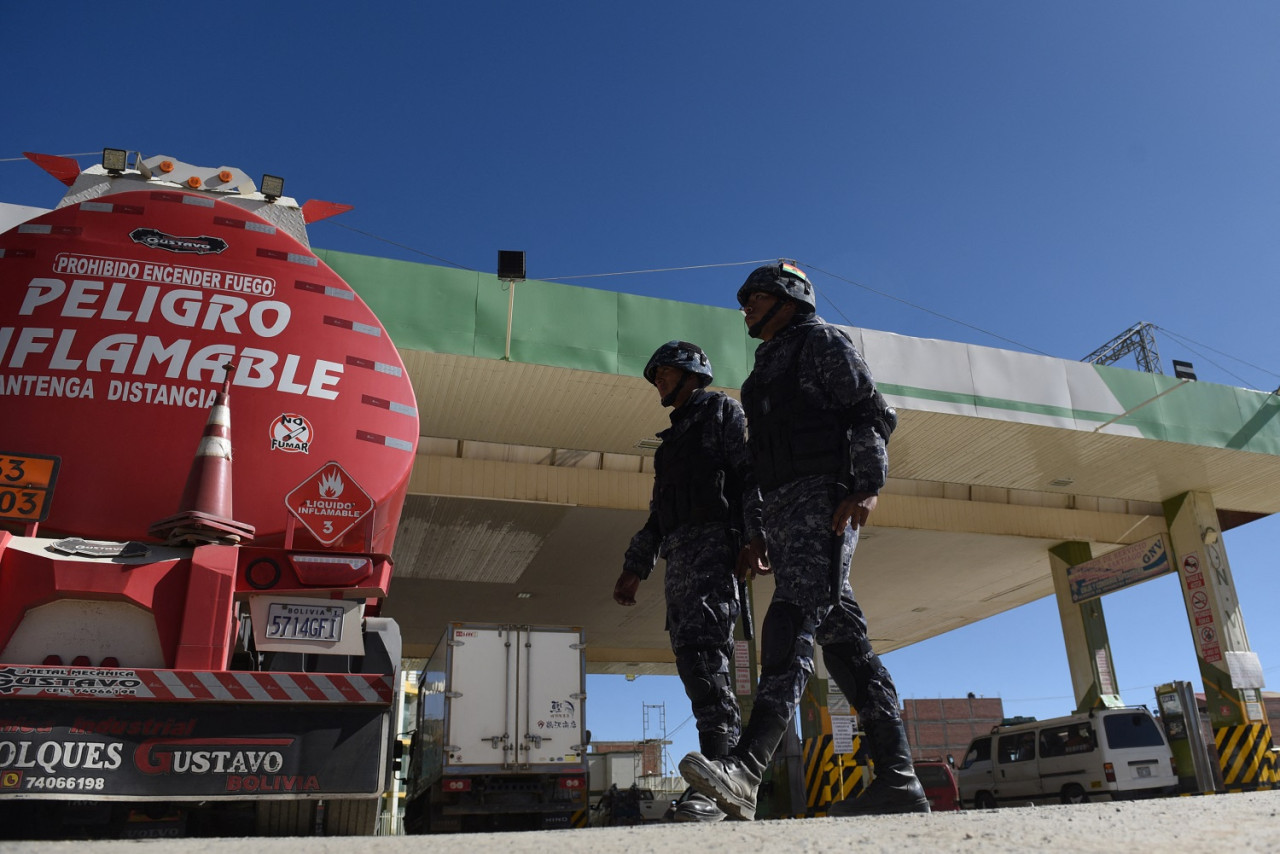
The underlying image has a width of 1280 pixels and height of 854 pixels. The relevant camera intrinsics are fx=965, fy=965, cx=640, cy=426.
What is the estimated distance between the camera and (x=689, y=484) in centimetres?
464

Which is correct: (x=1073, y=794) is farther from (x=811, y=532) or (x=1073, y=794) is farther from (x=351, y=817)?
(x=351, y=817)

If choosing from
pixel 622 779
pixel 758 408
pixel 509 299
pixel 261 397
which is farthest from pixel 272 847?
pixel 622 779

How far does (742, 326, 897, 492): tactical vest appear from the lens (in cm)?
368

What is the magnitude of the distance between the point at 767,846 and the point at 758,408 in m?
2.16

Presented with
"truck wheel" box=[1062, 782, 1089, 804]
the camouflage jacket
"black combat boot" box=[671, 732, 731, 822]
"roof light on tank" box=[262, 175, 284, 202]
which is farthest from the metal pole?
"truck wheel" box=[1062, 782, 1089, 804]

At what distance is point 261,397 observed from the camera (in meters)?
3.96

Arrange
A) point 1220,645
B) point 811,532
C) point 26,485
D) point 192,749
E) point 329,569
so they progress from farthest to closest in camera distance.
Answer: point 1220,645 → point 329,569 → point 811,532 → point 26,485 → point 192,749

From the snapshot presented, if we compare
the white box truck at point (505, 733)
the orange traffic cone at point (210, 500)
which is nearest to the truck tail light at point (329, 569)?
the orange traffic cone at point (210, 500)

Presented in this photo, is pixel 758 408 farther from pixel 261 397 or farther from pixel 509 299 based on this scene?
pixel 509 299

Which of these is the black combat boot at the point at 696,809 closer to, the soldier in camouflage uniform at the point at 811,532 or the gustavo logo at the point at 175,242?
the soldier in camouflage uniform at the point at 811,532

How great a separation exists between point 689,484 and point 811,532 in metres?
1.17

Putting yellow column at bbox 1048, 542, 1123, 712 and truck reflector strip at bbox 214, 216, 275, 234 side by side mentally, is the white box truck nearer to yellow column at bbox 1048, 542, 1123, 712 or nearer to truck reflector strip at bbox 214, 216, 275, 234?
truck reflector strip at bbox 214, 216, 275, 234

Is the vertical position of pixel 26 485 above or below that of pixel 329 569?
above

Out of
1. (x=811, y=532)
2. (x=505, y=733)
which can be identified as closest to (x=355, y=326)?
(x=811, y=532)
